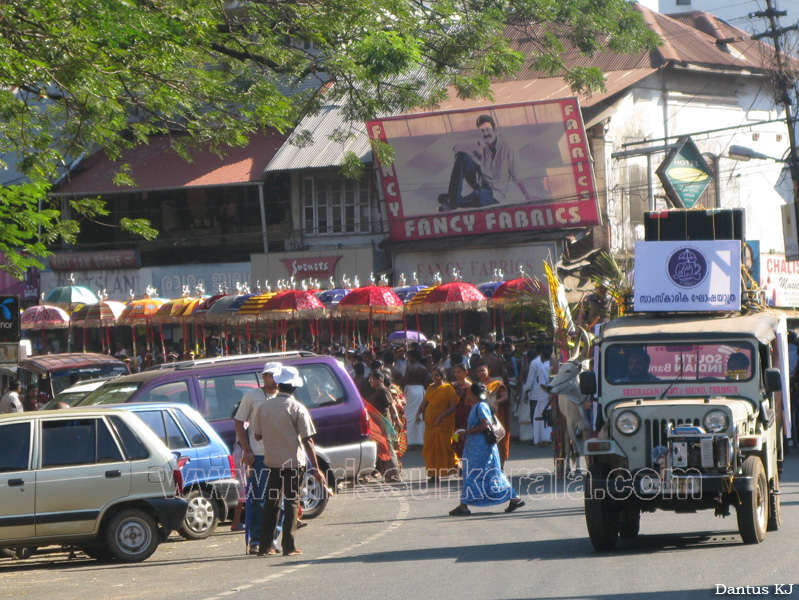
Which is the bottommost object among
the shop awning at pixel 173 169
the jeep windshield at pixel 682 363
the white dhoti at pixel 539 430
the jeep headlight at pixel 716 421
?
the white dhoti at pixel 539 430

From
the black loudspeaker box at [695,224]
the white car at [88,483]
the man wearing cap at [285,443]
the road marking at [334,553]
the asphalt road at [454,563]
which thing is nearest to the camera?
the asphalt road at [454,563]

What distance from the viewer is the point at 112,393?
42.3 ft

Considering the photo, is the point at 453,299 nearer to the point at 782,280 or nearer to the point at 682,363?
the point at 782,280

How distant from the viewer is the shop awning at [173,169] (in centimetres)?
3434

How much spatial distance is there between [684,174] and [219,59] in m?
14.9

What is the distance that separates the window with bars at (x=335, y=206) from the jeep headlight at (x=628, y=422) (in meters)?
24.5

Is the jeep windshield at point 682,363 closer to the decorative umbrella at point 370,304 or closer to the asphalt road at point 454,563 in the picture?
the asphalt road at point 454,563

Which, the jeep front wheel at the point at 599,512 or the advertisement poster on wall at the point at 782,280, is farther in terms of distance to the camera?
the advertisement poster on wall at the point at 782,280

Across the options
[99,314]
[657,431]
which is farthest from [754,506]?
[99,314]

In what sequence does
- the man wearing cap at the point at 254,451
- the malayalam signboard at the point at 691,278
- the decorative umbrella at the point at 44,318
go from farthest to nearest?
the decorative umbrella at the point at 44,318 → the malayalam signboard at the point at 691,278 → the man wearing cap at the point at 254,451

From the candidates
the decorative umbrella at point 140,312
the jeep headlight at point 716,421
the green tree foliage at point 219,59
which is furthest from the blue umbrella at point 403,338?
the jeep headlight at point 716,421

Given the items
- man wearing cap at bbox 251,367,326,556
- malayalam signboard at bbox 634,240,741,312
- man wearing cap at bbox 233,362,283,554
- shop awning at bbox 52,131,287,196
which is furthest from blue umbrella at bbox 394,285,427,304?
man wearing cap at bbox 251,367,326,556

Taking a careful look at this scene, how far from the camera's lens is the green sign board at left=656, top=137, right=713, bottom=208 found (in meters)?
26.4

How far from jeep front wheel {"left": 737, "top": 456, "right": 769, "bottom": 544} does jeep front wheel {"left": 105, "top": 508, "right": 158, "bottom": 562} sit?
503 centimetres
